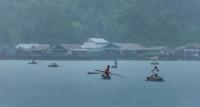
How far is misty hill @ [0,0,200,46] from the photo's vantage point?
9488 centimetres

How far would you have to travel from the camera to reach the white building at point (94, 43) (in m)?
92.1

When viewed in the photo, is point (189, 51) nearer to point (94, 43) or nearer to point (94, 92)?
point (94, 43)

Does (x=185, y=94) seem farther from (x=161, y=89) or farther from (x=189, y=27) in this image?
(x=189, y=27)

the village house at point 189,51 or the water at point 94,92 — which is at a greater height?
the village house at point 189,51

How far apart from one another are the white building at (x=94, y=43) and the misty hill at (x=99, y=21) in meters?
1.52

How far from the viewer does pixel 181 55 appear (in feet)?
313

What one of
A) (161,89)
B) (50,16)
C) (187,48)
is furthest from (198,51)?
(161,89)

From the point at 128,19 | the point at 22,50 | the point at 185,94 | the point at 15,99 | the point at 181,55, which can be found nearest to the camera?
the point at 15,99

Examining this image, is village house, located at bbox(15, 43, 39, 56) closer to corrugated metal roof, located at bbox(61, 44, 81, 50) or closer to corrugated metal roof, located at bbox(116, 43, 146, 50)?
corrugated metal roof, located at bbox(61, 44, 81, 50)

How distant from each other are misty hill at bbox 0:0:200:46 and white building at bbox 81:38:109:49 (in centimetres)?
152

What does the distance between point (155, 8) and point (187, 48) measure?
1402 cm

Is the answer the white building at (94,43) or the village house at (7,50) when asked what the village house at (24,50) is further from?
the white building at (94,43)

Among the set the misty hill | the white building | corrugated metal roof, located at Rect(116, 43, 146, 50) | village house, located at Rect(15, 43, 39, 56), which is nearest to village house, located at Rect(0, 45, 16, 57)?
village house, located at Rect(15, 43, 39, 56)

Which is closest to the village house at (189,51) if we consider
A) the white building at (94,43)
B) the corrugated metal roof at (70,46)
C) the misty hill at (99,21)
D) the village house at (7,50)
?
the misty hill at (99,21)
